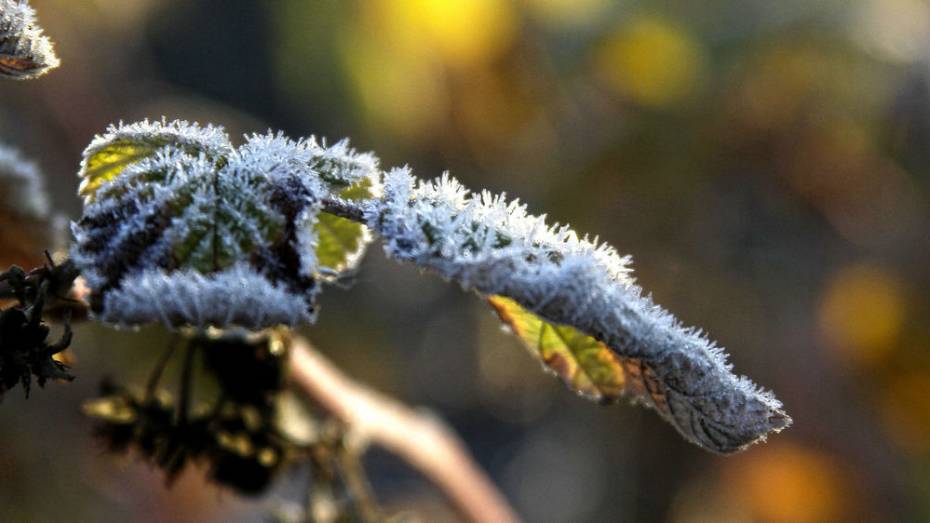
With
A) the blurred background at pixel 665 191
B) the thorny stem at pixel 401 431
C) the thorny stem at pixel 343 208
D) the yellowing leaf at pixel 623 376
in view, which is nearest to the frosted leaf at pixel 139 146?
the thorny stem at pixel 343 208

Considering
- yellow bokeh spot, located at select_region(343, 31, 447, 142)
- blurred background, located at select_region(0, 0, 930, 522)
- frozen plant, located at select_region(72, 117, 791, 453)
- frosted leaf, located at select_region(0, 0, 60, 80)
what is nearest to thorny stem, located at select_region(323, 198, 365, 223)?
frozen plant, located at select_region(72, 117, 791, 453)

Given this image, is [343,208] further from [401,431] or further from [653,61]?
[653,61]

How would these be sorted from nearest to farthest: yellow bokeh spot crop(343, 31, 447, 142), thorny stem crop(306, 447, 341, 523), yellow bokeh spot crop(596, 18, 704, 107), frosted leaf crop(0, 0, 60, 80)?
1. frosted leaf crop(0, 0, 60, 80)
2. thorny stem crop(306, 447, 341, 523)
3. yellow bokeh spot crop(596, 18, 704, 107)
4. yellow bokeh spot crop(343, 31, 447, 142)

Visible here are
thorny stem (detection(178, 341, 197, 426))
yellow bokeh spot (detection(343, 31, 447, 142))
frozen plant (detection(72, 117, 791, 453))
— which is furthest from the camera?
yellow bokeh spot (detection(343, 31, 447, 142))

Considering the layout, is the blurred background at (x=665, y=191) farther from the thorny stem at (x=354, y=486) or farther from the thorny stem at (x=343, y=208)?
the thorny stem at (x=343, y=208)

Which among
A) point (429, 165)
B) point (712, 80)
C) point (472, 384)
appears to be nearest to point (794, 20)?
point (712, 80)

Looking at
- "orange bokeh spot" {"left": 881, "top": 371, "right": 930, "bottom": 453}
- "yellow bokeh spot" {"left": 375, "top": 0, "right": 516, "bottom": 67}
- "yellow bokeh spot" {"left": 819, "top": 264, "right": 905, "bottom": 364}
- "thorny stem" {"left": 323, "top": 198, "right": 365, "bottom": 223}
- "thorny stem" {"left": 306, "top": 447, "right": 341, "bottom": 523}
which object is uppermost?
"yellow bokeh spot" {"left": 375, "top": 0, "right": 516, "bottom": 67}

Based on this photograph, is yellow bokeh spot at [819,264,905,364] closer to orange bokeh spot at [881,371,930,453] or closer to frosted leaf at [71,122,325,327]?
A: orange bokeh spot at [881,371,930,453]
